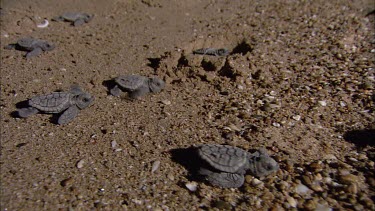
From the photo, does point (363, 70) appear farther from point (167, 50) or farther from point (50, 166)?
point (50, 166)

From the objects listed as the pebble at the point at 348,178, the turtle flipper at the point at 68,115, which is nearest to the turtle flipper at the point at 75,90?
the turtle flipper at the point at 68,115

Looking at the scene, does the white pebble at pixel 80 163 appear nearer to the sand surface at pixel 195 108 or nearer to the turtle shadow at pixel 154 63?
the sand surface at pixel 195 108

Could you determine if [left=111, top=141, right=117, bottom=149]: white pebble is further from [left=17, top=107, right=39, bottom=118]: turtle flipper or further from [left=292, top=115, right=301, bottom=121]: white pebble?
[left=292, top=115, right=301, bottom=121]: white pebble

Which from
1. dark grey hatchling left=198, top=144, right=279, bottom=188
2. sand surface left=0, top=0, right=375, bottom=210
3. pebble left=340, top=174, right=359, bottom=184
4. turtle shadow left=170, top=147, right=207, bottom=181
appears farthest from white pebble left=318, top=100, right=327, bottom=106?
turtle shadow left=170, top=147, right=207, bottom=181

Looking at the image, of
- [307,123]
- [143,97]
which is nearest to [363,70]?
[307,123]

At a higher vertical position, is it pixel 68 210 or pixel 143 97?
pixel 143 97

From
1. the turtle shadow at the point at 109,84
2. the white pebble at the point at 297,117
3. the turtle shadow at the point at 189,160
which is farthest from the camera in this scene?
the turtle shadow at the point at 109,84

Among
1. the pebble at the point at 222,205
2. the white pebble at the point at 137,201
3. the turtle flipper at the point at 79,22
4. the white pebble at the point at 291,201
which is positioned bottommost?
the white pebble at the point at 137,201

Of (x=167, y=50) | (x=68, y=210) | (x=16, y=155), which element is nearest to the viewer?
(x=68, y=210)
